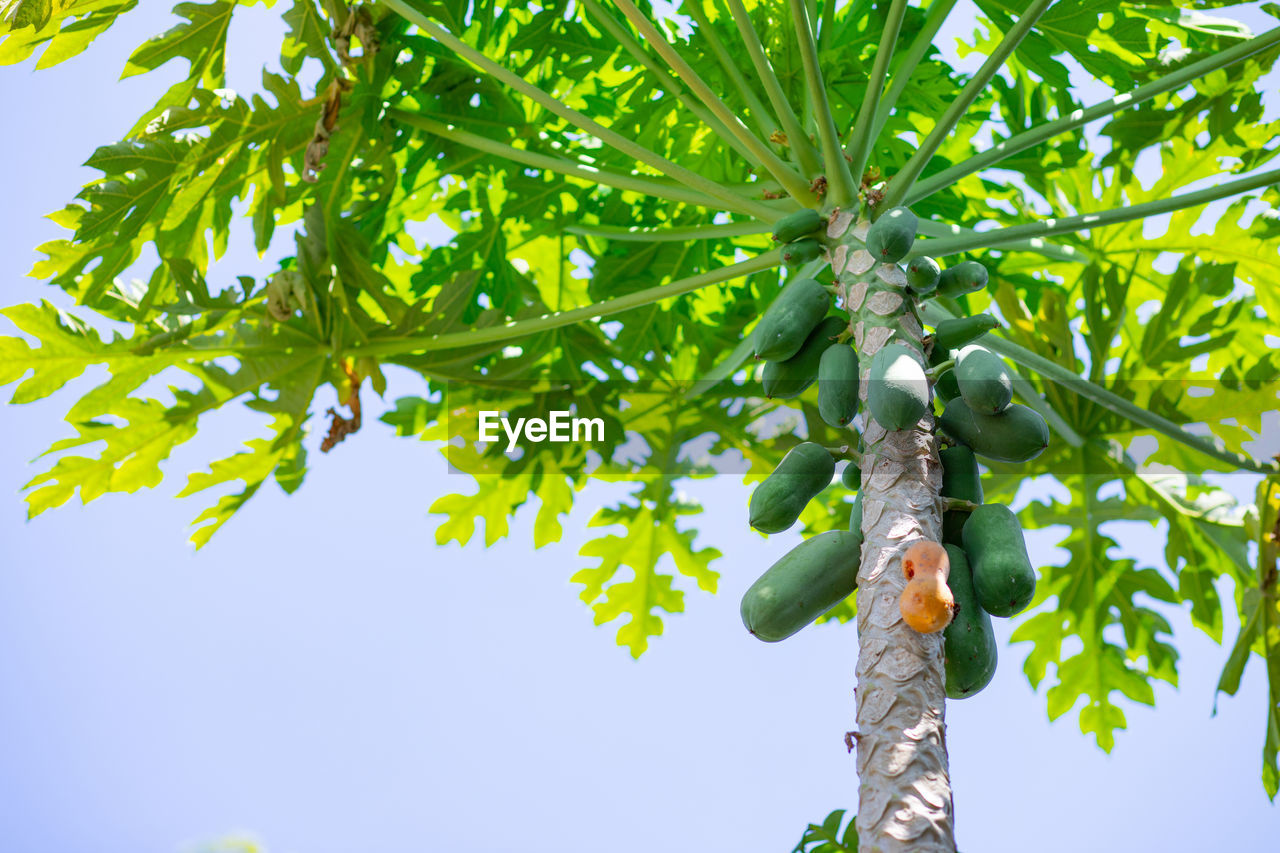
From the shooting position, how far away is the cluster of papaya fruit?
185 centimetres

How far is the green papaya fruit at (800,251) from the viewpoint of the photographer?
2.49 m

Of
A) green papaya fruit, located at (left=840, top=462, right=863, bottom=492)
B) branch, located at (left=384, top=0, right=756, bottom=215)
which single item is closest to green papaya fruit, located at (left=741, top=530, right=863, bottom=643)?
green papaya fruit, located at (left=840, top=462, right=863, bottom=492)

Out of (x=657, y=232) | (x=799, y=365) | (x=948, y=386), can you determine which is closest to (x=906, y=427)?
(x=948, y=386)

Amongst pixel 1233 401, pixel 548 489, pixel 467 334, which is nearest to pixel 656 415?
pixel 548 489

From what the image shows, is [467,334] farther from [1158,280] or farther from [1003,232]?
[1158,280]

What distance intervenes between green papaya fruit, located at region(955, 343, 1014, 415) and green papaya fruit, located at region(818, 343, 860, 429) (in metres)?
0.21

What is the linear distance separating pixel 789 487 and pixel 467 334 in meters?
1.56

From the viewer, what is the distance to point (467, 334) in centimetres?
337

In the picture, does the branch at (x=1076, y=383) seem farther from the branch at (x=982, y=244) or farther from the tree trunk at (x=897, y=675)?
the tree trunk at (x=897, y=675)

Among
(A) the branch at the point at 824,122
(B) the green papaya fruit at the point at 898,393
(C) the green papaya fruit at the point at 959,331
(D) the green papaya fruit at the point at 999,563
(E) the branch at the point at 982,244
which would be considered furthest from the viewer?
(E) the branch at the point at 982,244

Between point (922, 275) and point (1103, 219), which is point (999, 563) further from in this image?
point (1103, 219)

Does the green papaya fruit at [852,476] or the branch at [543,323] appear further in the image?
the branch at [543,323]

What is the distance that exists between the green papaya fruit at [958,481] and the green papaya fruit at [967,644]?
183mm
